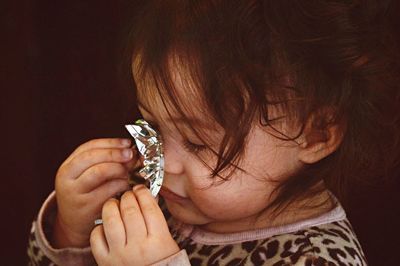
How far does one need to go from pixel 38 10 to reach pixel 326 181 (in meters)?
0.58

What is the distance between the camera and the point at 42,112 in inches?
49.0

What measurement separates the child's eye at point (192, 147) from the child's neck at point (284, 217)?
15 centimetres

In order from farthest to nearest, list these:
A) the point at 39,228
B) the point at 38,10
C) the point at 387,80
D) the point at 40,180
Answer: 1. the point at 40,180
2. the point at 38,10
3. the point at 39,228
4. the point at 387,80

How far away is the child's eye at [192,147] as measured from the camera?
2.74ft

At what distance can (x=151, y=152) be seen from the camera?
0.86 metres

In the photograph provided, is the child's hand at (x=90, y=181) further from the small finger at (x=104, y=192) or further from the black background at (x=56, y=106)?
the black background at (x=56, y=106)

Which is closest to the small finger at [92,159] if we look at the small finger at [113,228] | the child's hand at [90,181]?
the child's hand at [90,181]

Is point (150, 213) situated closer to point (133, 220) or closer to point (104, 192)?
point (133, 220)

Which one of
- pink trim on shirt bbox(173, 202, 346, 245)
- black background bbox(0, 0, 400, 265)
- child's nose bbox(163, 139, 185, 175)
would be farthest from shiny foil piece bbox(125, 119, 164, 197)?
black background bbox(0, 0, 400, 265)

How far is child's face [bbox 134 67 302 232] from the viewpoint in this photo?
2.73 ft

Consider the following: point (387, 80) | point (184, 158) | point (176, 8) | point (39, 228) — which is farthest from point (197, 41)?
point (39, 228)

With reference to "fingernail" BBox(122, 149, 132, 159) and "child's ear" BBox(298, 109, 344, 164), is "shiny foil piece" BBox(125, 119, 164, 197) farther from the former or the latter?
"child's ear" BBox(298, 109, 344, 164)

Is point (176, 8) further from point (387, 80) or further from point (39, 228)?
point (39, 228)

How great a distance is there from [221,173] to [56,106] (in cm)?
50
